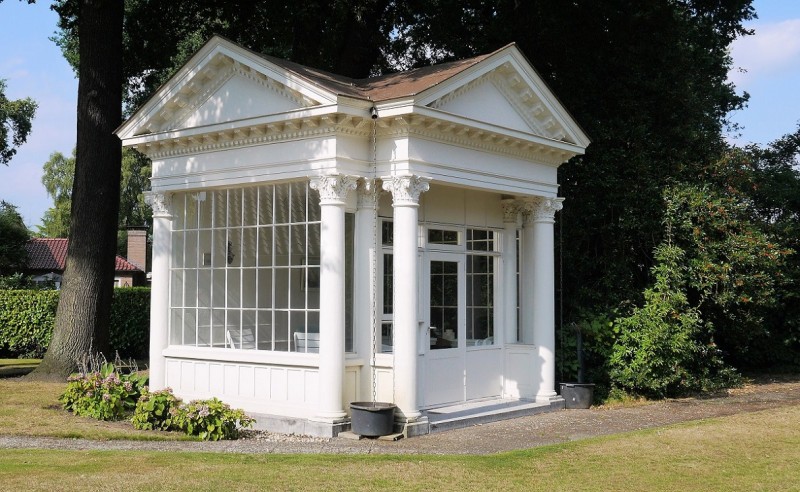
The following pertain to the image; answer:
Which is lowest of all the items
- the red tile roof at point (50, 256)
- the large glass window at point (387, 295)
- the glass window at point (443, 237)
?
the large glass window at point (387, 295)

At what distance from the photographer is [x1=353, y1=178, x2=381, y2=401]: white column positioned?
35.6 feet

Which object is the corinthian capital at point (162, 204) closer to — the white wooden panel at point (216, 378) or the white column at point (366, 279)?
the white wooden panel at point (216, 378)

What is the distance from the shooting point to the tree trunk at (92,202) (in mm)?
15336

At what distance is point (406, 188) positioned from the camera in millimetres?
10586

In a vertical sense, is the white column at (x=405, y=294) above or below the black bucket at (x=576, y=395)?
above

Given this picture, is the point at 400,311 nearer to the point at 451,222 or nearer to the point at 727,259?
the point at 451,222

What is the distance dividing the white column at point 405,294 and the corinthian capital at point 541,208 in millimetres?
3173

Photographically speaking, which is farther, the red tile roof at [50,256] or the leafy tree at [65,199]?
the leafy tree at [65,199]

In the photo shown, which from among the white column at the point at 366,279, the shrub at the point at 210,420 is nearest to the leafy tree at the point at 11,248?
the shrub at the point at 210,420

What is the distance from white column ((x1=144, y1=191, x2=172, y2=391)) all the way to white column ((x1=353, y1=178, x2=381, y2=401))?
3337 mm

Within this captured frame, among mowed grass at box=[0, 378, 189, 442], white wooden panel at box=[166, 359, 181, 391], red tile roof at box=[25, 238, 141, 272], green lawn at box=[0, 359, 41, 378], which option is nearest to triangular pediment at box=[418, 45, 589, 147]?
white wooden panel at box=[166, 359, 181, 391]

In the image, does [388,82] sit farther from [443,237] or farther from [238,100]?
[443,237]

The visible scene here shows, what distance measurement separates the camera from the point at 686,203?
1548 cm

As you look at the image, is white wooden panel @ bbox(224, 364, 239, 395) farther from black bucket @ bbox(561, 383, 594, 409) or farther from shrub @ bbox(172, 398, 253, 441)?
black bucket @ bbox(561, 383, 594, 409)
